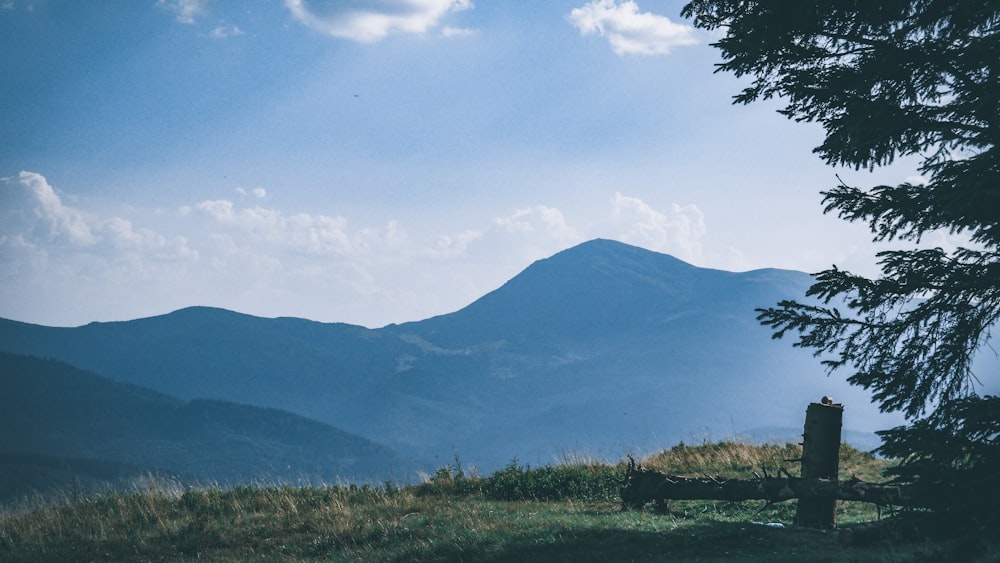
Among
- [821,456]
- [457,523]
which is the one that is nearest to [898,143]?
[821,456]

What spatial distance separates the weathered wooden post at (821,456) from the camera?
12.1 meters

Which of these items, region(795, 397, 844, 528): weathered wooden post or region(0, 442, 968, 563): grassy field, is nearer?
region(0, 442, 968, 563): grassy field

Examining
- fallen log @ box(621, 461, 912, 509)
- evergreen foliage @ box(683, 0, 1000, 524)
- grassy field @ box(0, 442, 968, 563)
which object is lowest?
grassy field @ box(0, 442, 968, 563)

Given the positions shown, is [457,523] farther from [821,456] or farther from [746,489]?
[821,456]

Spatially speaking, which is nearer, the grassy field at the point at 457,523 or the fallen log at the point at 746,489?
the grassy field at the point at 457,523

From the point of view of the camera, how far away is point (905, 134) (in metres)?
11.9

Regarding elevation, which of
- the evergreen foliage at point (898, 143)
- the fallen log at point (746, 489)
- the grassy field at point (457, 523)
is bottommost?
the grassy field at point (457, 523)

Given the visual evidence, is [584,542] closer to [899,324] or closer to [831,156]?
[899,324]

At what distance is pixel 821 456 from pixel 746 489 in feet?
4.10

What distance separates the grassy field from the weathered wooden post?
0.39 metres

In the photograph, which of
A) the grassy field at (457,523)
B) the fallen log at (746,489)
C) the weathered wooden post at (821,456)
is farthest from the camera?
the weathered wooden post at (821,456)

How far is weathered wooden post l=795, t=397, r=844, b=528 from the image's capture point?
1213 cm

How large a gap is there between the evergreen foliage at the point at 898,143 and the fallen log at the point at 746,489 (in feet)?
3.92

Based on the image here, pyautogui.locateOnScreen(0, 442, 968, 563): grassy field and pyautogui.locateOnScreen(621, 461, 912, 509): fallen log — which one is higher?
pyautogui.locateOnScreen(621, 461, 912, 509): fallen log
